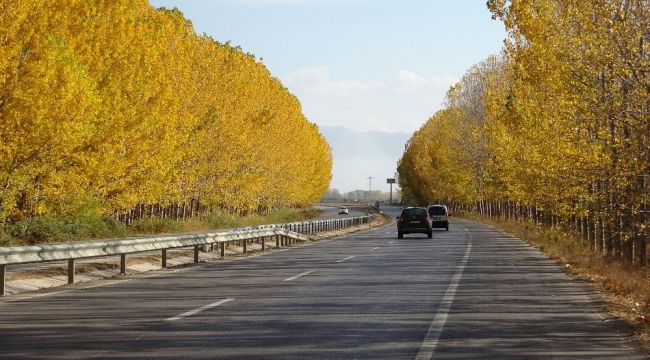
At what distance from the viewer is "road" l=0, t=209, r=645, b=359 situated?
358 inches

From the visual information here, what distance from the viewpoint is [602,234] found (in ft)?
96.2

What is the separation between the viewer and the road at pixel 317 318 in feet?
29.9

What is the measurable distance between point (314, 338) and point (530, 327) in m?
2.98

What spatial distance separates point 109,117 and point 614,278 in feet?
66.0

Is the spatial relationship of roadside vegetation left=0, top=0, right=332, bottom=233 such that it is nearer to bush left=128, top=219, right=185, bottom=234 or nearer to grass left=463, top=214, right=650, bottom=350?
bush left=128, top=219, right=185, bottom=234

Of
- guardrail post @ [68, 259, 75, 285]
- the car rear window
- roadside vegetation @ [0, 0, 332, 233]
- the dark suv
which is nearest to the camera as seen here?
guardrail post @ [68, 259, 75, 285]

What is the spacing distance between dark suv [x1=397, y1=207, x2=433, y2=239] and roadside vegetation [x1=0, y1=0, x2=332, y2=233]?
1106cm

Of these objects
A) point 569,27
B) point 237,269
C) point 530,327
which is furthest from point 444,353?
point 569,27

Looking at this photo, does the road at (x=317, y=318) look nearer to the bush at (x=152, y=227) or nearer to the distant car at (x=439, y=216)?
the bush at (x=152, y=227)

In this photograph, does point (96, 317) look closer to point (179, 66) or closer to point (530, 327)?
point (530, 327)

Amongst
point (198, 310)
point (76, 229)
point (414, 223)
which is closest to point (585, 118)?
point (198, 310)

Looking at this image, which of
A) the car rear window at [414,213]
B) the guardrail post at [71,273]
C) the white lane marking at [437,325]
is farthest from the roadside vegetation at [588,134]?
the guardrail post at [71,273]

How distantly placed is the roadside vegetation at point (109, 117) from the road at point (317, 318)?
9.54 meters

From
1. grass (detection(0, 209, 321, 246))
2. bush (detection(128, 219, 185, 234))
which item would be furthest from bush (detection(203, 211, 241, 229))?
bush (detection(128, 219, 185, 234))
